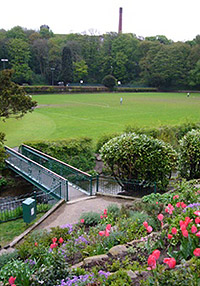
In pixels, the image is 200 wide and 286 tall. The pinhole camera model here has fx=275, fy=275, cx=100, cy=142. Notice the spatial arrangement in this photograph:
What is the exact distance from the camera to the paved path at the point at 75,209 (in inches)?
341

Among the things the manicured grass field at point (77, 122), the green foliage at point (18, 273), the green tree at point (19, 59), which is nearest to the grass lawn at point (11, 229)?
the green foliage at point (18, 273)

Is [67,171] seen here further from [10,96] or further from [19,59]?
[19,59]

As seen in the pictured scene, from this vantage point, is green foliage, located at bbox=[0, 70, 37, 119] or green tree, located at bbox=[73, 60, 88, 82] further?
green tree, located at bbox=[73, 60, 88, 82]

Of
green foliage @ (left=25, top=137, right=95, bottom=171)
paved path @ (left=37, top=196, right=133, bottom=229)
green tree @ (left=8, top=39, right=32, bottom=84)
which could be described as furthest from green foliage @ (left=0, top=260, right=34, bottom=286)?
green tree @ (left=8, top=39, right=32, bottom=84)

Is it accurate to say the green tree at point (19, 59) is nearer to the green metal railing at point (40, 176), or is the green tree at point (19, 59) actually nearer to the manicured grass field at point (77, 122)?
the manicured grass field at point (77, 122)

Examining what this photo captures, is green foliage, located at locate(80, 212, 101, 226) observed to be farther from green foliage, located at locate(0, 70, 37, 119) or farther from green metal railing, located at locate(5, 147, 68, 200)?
green foliage, located at locate(0, 70, 37, 119)

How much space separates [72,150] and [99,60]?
73223 millimetres

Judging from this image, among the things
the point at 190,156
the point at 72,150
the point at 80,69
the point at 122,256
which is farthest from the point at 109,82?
the point at 122,256

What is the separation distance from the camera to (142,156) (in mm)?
11180

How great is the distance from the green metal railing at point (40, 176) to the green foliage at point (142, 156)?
2.25 m

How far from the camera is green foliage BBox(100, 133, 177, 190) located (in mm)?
11133

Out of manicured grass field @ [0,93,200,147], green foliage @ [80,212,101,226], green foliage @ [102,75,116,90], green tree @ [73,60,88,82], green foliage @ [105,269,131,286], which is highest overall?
green tree @ [73,60,88,82]

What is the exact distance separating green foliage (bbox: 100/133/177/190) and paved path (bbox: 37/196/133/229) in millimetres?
1675

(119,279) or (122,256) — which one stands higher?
(119,279)
